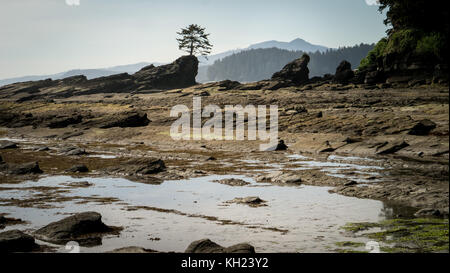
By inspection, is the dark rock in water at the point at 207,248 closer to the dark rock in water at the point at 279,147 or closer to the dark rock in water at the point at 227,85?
the dark rock in water at the point at 279,147

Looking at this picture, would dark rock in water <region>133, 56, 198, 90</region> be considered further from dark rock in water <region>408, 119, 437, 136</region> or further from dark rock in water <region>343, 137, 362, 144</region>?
dark rock in water <region>408, 119, 437, 136</region>

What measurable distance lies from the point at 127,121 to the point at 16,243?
46.2 meters

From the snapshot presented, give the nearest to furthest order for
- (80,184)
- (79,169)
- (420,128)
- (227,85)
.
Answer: (80,184)
(79,169)
(420,128)
(227,85)

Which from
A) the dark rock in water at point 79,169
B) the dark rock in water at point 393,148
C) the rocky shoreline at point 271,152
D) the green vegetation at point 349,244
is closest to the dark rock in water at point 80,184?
the rocky shoreline at point 271,152

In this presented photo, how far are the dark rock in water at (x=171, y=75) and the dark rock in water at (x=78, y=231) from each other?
3697 inches

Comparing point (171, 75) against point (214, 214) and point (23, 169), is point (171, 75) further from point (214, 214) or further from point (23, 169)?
point (214, 214)

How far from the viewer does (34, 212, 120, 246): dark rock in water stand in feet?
44.0

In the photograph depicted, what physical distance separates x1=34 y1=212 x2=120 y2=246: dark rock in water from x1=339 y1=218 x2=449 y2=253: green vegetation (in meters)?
8.16

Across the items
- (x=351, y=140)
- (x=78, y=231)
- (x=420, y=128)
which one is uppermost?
(x=420, y=128)

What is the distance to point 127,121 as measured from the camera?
188 ft

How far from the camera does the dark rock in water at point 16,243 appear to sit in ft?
38.8

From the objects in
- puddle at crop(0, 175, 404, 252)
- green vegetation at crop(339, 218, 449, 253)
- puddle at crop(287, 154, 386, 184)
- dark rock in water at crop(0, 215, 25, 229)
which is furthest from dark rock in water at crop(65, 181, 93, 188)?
green vegetation at crop(339, 218, 449, 253)

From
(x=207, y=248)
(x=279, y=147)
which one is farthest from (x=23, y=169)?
(x=279, y=147)
